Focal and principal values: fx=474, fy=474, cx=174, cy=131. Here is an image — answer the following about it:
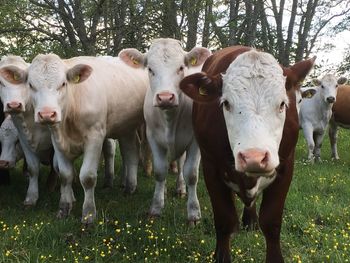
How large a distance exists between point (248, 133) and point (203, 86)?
29.3 inches

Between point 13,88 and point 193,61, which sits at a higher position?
point 193,61

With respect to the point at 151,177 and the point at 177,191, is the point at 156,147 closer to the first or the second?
the point at 177,191

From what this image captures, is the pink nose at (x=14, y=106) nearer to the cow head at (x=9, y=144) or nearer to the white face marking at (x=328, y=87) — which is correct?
the cow head at (x=9, y=144)

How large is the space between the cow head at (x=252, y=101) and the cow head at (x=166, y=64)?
4.55ft

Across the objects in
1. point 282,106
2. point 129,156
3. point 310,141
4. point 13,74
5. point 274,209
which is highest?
point 13,74

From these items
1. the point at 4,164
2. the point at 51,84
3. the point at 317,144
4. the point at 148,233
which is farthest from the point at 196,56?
the point at 317,144

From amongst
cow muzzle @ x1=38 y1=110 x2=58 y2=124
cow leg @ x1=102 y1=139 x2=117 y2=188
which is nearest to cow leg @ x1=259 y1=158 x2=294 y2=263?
cow muzzle @ x1=38 y1=110 x2=58 y2=124

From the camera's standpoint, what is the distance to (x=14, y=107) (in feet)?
18.8

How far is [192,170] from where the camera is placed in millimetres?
5672

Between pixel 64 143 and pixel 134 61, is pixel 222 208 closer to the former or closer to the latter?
pixel 64 143

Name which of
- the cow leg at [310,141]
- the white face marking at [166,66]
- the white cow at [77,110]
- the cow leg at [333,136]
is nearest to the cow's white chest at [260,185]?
the white face marking at [166,66]

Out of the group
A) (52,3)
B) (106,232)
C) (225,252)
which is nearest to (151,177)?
(106,232)

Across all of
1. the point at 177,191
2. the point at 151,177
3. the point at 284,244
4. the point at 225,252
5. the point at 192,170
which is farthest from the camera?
the point at 151,177

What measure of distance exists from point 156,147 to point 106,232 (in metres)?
1.42
